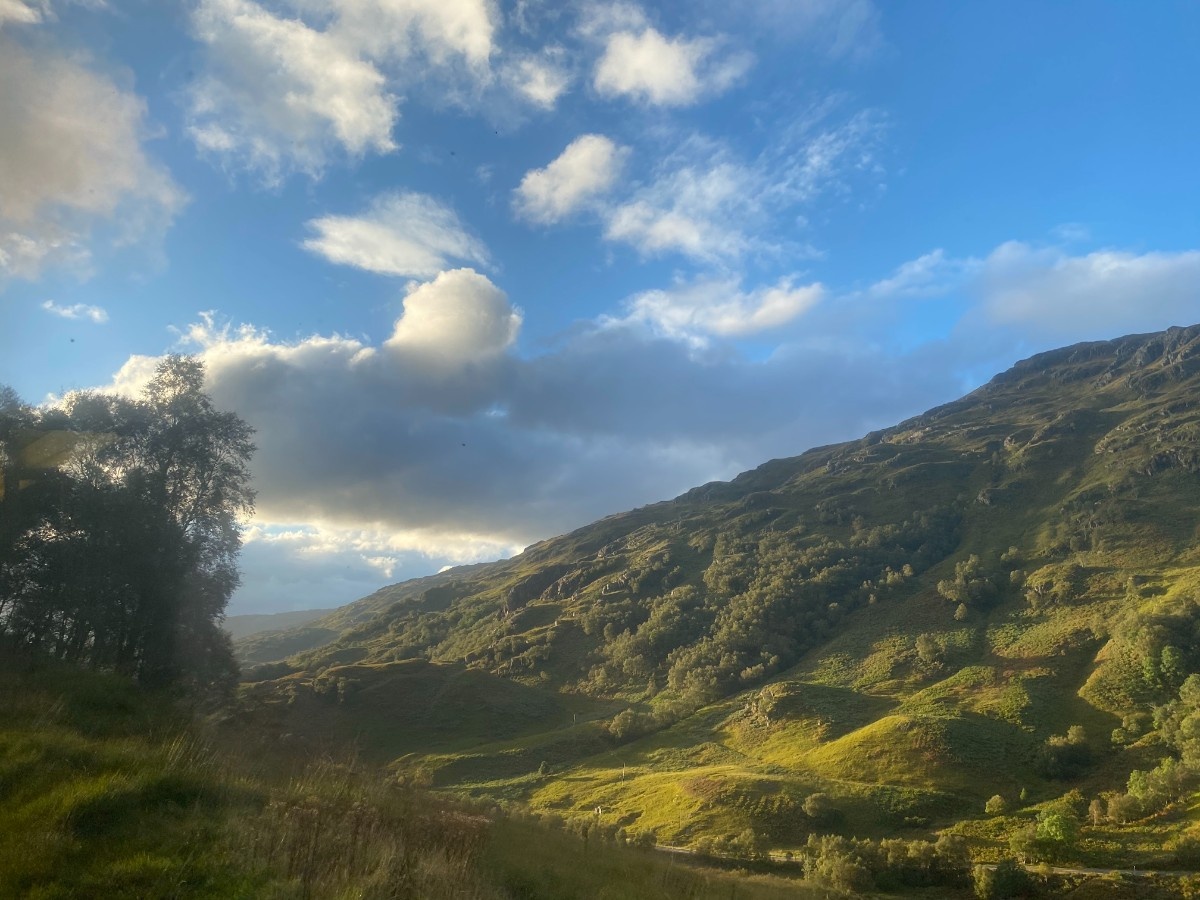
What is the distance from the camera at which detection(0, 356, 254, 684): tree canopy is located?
26953 millimetres

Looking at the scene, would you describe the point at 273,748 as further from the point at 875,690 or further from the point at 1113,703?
the point at 875,690

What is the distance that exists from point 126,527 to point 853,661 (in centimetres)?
9466

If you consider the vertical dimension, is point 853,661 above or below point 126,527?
below

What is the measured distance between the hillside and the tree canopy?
8116 millimetres

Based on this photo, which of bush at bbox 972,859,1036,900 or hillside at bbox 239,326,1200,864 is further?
hillside at bbox 239,326,1200,864

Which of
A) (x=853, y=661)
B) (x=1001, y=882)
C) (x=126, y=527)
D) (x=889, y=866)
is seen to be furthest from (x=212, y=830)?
(x=853, y=661)

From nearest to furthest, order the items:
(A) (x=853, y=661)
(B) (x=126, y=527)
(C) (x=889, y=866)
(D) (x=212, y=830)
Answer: (D) (x=212, y=830), (B) (x=126, y=527), (C) (x=889, y=866), (A) (x=853, y=661)

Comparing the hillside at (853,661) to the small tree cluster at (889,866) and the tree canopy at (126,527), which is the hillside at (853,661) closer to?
the small tree cluster at (889,866)

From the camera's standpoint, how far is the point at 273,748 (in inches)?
892

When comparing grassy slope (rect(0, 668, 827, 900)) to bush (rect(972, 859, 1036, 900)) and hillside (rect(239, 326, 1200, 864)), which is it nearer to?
hillside (rect(239, 326, 1200, 864))

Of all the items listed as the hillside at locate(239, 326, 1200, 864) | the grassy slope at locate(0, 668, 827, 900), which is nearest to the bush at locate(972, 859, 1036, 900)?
the hillside at locate(239, 326, 1200, 864)

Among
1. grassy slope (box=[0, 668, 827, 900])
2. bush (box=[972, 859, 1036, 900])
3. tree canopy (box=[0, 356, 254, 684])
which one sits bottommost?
bush (box=[972, 859, 1036, 900])

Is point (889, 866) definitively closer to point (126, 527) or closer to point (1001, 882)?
point (1001, 882)

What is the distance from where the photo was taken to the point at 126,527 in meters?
28.1
